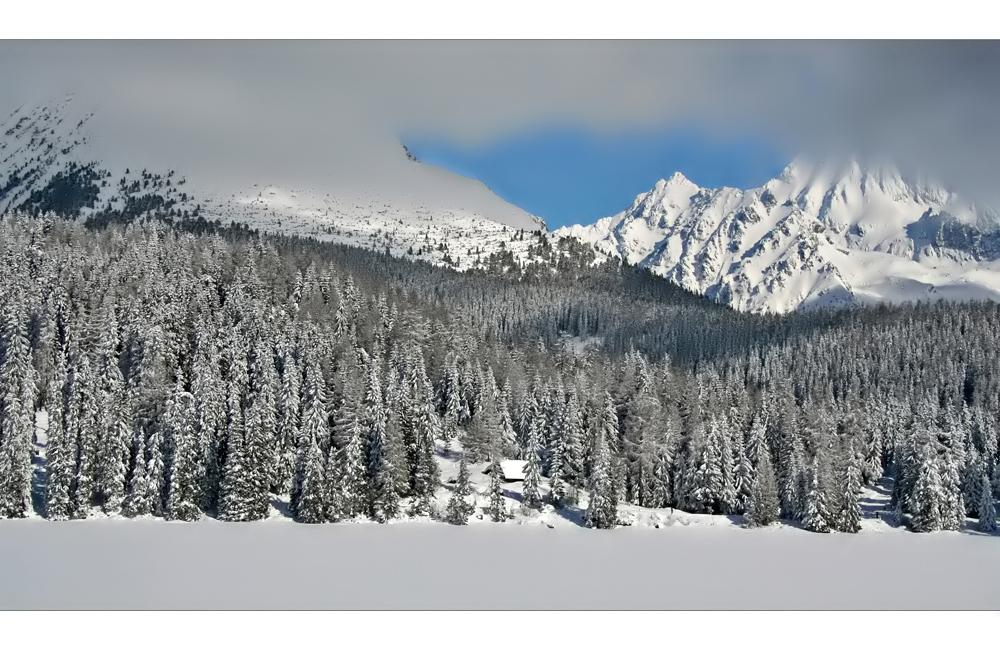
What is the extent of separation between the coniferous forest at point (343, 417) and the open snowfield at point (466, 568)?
3861mm

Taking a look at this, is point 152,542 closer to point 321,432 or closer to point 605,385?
point 321,432

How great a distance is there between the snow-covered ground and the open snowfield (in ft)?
0.43

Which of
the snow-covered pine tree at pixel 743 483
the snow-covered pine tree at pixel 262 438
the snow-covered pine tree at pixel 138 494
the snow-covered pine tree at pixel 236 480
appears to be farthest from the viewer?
the snow-covered pine tree at pixel 743 483

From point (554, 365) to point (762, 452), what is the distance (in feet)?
137

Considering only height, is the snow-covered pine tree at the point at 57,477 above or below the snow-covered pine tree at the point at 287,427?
below

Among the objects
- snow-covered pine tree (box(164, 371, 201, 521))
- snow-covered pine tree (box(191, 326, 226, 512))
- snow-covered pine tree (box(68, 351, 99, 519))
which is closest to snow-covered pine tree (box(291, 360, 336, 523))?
snow-covered pine tree (box(191, 326, 226, 512))

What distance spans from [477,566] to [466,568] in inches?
37.6

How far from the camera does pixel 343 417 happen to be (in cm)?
7688

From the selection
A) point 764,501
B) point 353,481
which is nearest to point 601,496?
point 764,501

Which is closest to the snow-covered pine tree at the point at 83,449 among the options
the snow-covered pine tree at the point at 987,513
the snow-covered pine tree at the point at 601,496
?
the snow-covered pine tree at the point at 601,496

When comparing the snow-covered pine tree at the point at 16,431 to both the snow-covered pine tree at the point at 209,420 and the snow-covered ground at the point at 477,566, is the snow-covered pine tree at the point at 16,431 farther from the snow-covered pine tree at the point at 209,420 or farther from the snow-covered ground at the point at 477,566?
the snow-covered pine tree at the point at 209,420

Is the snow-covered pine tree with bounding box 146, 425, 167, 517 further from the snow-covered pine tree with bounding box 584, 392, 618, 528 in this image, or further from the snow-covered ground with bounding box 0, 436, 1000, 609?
the snow-covered pine tree with bounding box 584, 392, 618, 528

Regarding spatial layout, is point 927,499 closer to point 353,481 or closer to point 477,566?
point 477,566

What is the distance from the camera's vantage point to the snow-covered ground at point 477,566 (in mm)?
46812
